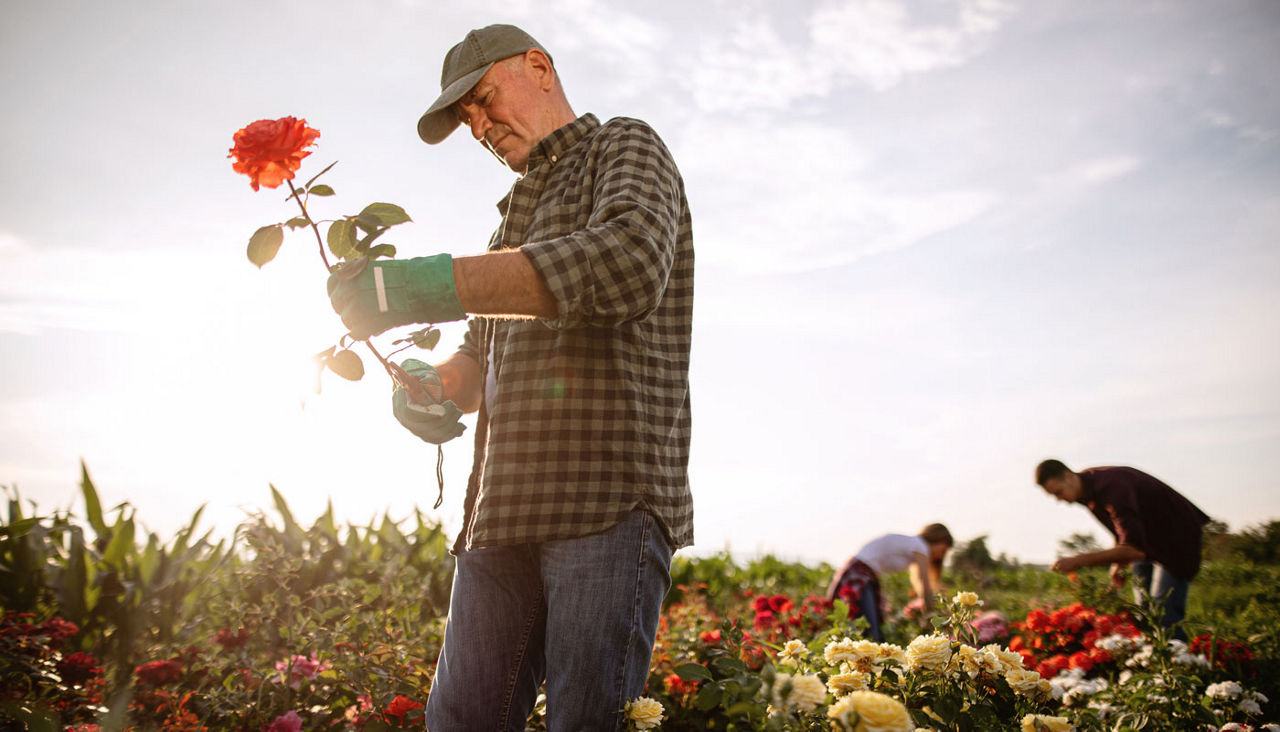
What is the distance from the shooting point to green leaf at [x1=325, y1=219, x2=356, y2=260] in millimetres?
1437

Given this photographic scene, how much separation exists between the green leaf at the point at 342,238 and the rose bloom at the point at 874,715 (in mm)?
1167

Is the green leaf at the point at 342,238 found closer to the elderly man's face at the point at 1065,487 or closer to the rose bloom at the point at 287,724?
the rose bloom at the point at 287,724

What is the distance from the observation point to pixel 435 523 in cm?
526

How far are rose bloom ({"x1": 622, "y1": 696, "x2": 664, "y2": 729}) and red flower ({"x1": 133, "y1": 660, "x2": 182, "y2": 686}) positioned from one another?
238cm

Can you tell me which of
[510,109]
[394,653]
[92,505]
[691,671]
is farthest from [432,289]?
[92,505]

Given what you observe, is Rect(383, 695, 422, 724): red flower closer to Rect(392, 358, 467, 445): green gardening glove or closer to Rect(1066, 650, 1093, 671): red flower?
Rect(392, 358, 467, 445): green gardening glove

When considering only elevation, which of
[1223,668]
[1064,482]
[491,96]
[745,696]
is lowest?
[1223,668]

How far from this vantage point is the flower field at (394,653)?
1.62 metres

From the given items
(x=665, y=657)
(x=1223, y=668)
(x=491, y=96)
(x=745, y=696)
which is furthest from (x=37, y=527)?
(x=1223, y=668)

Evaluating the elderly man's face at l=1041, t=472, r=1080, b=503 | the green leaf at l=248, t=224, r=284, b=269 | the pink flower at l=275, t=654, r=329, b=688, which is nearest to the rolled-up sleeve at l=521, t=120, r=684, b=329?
the green leaf at l=248, t=224, r=284, b=269

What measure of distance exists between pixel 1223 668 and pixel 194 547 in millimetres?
5448

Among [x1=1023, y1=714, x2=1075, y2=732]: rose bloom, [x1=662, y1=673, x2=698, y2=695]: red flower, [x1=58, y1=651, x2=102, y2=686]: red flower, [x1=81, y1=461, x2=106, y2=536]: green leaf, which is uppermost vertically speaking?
[x1=81, y1=461, x2=106, y2=536]: green leaf

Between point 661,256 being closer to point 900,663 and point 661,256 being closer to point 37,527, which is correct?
point 900,663

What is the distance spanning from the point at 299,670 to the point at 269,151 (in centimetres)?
221
